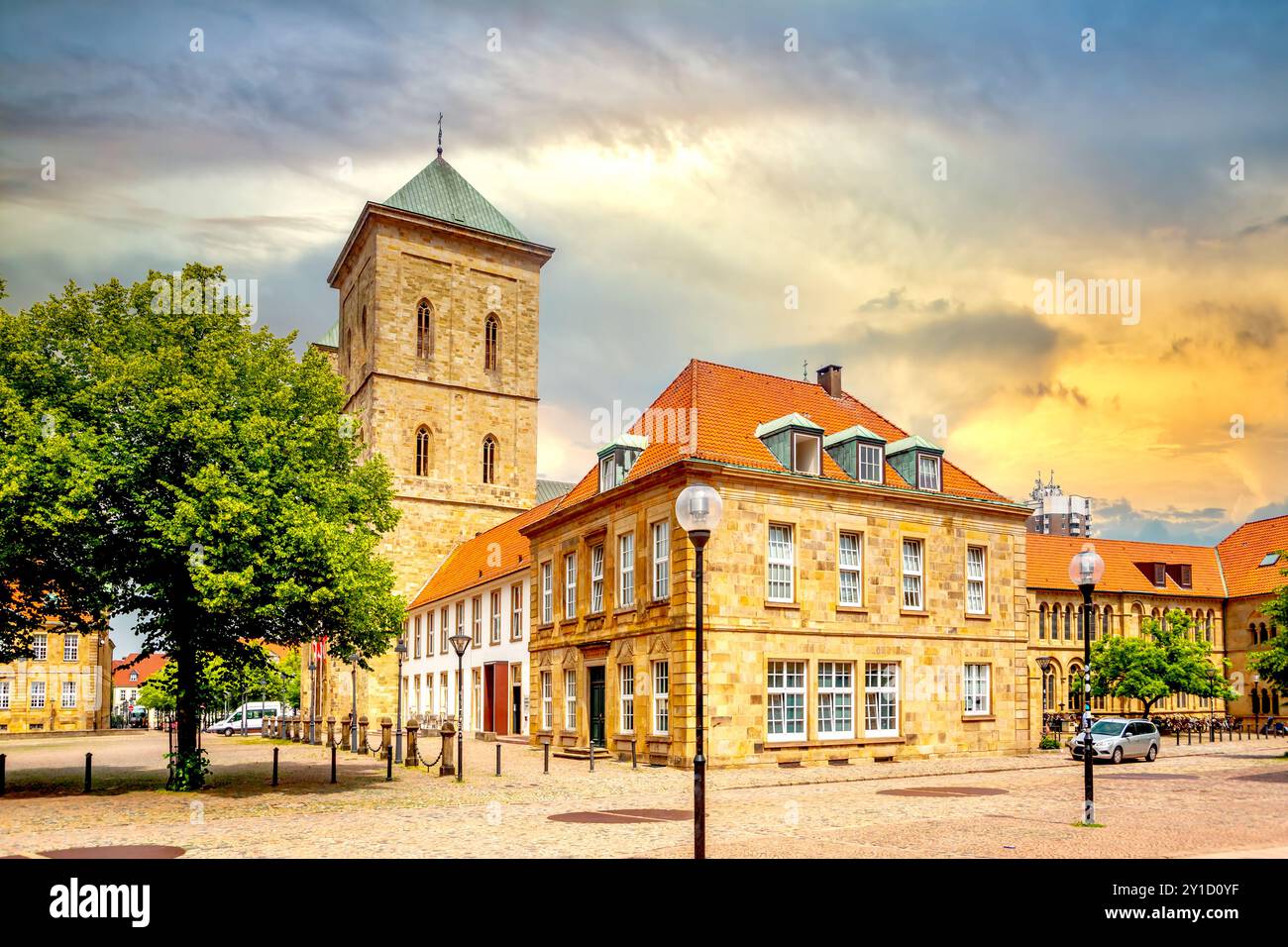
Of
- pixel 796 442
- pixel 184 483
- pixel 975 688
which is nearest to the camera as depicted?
pixel 184 483

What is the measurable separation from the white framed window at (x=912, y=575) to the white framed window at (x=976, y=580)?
2.00m

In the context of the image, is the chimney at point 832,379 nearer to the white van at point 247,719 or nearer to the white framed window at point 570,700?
the white framed window at point 570,700

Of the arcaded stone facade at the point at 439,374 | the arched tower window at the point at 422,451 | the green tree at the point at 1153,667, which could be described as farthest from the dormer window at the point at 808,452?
the arched tower window at the point at 422,451

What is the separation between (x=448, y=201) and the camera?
70.9 metres

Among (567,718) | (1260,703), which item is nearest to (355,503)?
(567,718)

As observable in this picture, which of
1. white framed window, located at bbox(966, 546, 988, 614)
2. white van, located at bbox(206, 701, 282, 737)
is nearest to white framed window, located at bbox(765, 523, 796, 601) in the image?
white framed window, located at bbox(966, 546, 988, 614)


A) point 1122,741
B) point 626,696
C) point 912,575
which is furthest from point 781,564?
point 1122,741

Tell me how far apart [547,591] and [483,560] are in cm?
1878

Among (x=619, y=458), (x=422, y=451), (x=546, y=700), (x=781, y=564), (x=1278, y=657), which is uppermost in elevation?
(x=422, y=451)

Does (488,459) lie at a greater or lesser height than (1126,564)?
greater

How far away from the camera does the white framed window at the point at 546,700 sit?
38844mm

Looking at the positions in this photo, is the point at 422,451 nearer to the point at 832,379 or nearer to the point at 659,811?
the point at 832,379

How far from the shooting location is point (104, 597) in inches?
917

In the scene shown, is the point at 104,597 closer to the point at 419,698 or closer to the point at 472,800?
the point at 472,800
